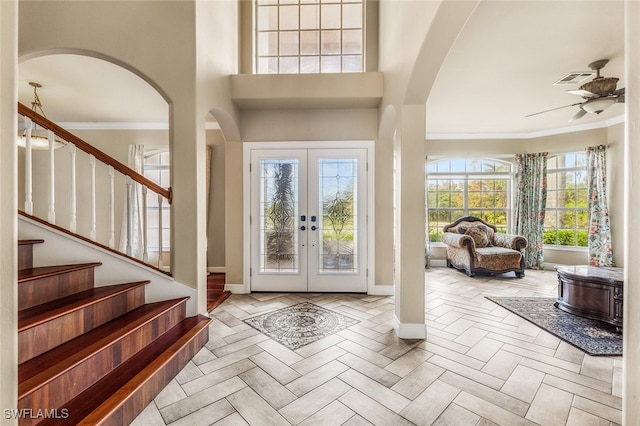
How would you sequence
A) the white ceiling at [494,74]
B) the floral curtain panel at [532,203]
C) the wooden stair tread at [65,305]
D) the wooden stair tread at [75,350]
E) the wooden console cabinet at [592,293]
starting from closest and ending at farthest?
the wooden stair tread at [75,350] → the wooden stair tread at [65,305] → the white ceiling at [494,74] → the wooden console cabinet at [592,293] → the floral curtain panel at [532,203]

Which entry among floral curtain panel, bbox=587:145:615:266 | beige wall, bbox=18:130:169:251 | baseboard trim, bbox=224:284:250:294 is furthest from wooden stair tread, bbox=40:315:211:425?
floral curtain panel, bbox=587:145:615:266

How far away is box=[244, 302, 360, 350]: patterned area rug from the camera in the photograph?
2.65m

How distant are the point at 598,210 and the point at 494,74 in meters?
3.86

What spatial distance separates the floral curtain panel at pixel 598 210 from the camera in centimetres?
504

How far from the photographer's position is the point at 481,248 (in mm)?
5328

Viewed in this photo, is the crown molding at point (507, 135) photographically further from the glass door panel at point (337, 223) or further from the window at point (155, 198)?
the window at point (155, 198)

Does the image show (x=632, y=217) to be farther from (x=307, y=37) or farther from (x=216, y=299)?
(x=307, y=37)

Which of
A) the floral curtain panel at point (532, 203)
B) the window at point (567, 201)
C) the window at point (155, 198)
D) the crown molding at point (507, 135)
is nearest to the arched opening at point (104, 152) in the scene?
the window at point (155, 198)

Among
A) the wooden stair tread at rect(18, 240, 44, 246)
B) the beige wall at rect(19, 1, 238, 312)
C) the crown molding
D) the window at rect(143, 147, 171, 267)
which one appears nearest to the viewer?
the wooden stair tread at rect(18, 240, 44, 246)

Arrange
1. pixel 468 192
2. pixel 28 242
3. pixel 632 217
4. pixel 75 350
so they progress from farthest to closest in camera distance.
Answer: pixel 468 192 → pixel 28 242 → pixel 75 350 → pixel 632 217

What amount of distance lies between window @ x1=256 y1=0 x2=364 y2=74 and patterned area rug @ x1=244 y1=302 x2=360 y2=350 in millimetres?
3404

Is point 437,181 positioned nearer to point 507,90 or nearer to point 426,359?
point 507,90

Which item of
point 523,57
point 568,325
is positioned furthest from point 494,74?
point 568,325

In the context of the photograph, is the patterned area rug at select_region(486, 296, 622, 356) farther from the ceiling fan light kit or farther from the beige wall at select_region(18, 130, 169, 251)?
the beige wall at select_region(18, 130, 169, 251)
